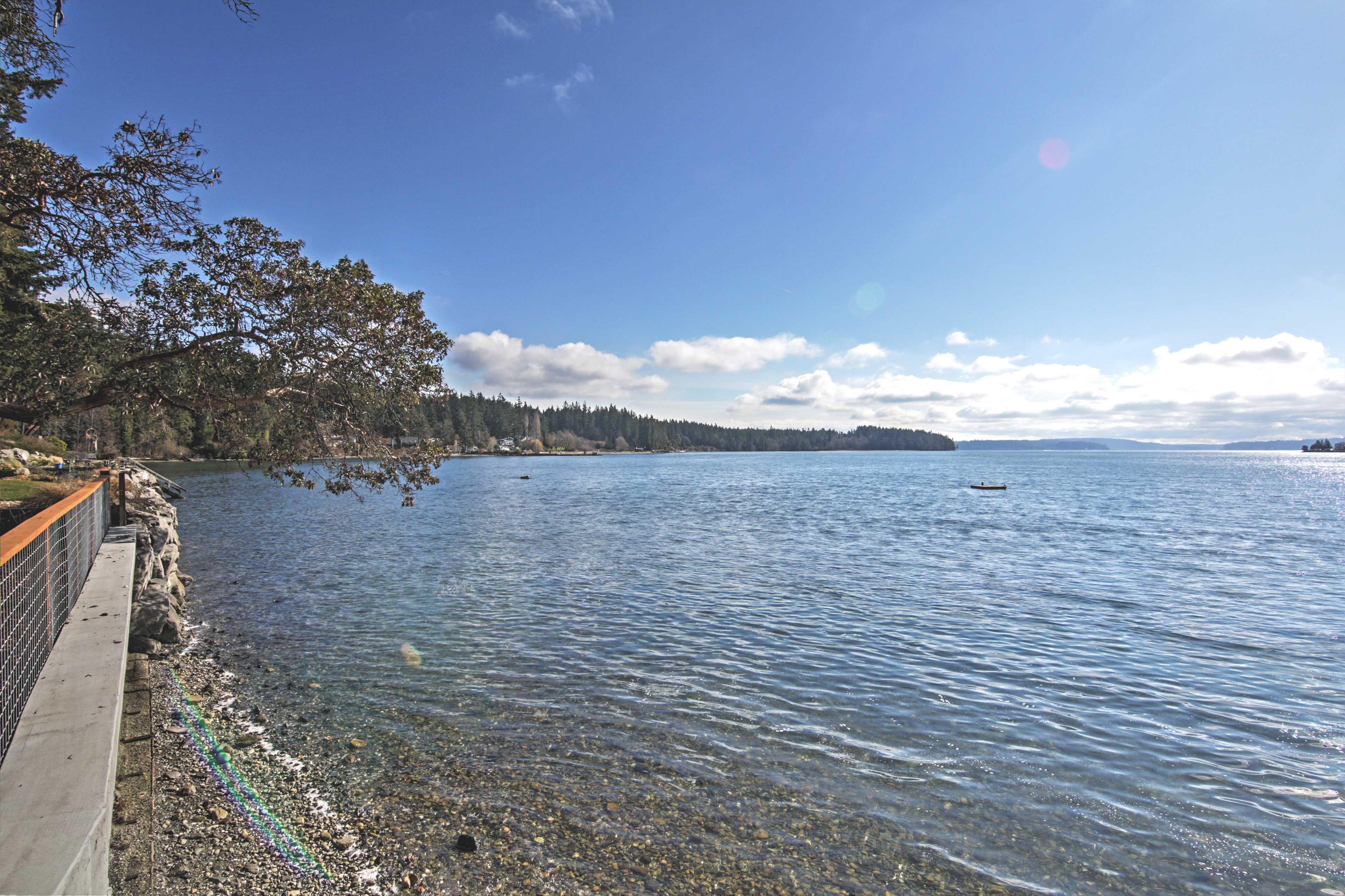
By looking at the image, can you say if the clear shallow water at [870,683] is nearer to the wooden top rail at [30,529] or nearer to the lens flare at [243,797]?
the lens flare at [243,797]

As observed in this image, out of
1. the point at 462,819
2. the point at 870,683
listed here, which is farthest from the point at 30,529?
the point at 870,683

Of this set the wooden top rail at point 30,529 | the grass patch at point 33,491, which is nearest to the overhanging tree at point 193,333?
the wooden top rail at point 30,529

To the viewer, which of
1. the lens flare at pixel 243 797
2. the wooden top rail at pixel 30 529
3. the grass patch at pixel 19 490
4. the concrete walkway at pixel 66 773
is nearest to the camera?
the concrete walkway at pixel 66 773

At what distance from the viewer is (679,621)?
15.0 meters

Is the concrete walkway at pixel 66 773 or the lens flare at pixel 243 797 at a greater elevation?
the concrete walkway at pixel 66 773

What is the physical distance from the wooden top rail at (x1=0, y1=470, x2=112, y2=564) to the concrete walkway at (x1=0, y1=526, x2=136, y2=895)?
1603 millimetres

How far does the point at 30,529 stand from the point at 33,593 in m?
1.01

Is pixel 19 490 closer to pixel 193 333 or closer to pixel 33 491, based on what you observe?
pixel 33 491

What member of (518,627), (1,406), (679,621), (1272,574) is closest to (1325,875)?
(679,621)

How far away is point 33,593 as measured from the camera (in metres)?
7.34

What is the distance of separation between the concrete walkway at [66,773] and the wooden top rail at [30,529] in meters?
1.60

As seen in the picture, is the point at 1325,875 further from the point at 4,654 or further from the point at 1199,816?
the point at 4,654

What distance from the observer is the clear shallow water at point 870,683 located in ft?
22.6

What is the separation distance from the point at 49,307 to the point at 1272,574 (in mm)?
33684
